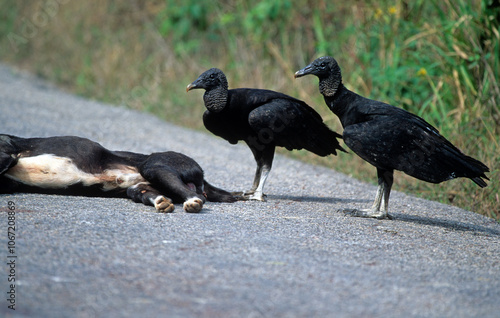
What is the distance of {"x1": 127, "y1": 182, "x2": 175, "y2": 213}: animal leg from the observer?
4.14 m

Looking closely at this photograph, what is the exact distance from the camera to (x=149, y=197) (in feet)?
14.2

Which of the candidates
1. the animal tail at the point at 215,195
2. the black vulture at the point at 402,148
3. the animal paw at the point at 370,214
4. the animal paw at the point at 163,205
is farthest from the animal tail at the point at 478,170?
the animal paw at the point at 163,205

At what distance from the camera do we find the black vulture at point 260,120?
191 inches

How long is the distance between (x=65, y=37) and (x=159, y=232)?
994 cm

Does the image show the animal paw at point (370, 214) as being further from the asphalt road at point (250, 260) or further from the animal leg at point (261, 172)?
the animal leg at point (261, 172)

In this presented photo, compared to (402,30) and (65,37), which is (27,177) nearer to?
(402,30)

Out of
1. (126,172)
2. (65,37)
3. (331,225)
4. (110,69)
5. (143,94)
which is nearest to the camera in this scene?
(331,225)

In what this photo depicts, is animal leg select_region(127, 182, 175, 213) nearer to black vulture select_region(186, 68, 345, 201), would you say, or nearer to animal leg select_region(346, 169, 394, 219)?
black vulture select_region(186, 68, 345, 201)

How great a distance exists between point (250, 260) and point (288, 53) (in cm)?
666

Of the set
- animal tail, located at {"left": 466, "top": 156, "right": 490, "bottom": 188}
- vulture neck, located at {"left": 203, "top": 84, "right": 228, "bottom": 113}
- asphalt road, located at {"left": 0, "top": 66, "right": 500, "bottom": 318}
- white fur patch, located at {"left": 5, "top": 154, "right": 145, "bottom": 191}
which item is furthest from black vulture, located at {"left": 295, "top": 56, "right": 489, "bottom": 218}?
white fur patch, located at {"left": 5, "top": 154, "right": 145, "bottom": 191}

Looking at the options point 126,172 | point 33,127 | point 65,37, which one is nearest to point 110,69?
point 65,37

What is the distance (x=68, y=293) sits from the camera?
259 centimetres

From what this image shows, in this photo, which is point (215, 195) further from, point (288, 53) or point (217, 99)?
point (288, 53)

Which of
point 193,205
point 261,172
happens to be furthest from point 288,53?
point 193,205
